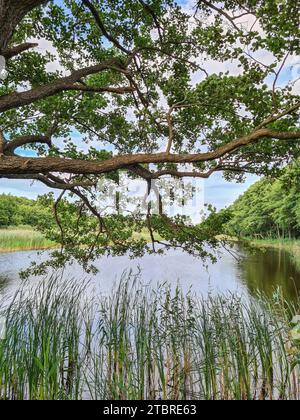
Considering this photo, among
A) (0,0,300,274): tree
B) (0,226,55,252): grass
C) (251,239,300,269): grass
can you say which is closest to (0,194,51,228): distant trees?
(0,226,55,252): grass

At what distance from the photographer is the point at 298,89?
110 inches

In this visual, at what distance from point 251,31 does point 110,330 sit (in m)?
2.49

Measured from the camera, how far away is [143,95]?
12.1 feet

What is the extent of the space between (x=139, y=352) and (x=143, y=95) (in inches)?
107

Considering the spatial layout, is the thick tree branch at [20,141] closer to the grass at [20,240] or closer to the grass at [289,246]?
the grass at [20,240]

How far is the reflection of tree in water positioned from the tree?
3561 millimetres

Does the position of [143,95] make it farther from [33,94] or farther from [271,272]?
[271,272]

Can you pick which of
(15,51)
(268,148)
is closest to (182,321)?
(268,148)

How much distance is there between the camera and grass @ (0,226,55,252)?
6828 mm

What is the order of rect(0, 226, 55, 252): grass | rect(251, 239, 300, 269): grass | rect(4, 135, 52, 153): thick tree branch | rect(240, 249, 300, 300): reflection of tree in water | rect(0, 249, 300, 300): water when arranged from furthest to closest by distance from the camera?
1. rect(251, 239, 300, 269): grass
2. rect(240, 249, 300, 300): reflection of tree in water
3. rect(0, 226, 55, 252): grass
4. rect(0, 249, 300, 300): water
5. rect(4, 135, 52, 153): thick tree branch

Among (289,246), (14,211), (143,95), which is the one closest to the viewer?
(143,95)

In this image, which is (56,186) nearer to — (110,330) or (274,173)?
(110,330)

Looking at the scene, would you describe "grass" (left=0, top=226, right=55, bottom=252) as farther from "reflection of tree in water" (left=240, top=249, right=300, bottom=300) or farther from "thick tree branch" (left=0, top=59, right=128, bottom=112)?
"thick tree branch" (left=0, top=59, right=128, bottom=112)

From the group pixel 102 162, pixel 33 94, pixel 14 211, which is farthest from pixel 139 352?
pixel 14 211
